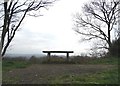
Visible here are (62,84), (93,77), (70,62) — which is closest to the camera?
(62,84)

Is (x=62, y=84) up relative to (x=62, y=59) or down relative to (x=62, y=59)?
up

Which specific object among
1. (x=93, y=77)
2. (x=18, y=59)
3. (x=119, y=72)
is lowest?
(x=18, y=59)

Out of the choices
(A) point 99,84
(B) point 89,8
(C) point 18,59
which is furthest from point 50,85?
(B) point 89,8

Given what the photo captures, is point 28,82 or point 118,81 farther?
point 28,82

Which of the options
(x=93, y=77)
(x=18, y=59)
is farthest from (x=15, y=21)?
(x=93, y=77)

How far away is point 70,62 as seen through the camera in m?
16.2

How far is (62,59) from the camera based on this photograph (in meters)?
16.8

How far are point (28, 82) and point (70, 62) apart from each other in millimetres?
8420

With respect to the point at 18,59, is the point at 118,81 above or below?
above

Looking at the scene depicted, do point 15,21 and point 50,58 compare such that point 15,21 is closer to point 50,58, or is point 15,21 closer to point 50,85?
point 50,58

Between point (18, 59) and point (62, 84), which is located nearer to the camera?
point (62, 84)

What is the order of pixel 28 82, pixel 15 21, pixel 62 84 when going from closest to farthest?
pixel 62 84, pixel 28 82, pixel 15 21

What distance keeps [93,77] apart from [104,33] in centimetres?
2462

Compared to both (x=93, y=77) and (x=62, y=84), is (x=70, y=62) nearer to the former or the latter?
(x=93, y=77)
